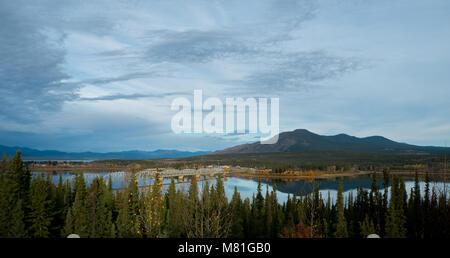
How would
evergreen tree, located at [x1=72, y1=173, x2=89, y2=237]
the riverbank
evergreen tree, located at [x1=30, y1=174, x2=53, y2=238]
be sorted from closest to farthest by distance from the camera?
evergreen tree, located at [x1=30, y1=174, x2=53, y2=238]
evergreen tree, located at [x1=72, y1=173, x2=89, y2=237]
the riverbank

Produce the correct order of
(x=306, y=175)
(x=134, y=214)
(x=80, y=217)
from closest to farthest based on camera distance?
(x=134, y=214) < (x=80, y=217) < (x=306, y=175)

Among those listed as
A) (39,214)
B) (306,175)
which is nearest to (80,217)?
(39,214)

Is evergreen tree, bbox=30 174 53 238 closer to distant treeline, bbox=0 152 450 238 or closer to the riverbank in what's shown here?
distant treeline, bbox=0 152 450 238

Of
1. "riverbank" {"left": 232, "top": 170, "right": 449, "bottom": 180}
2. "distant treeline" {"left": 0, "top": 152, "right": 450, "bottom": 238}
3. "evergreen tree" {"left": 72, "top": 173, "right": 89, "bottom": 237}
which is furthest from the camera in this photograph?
"riverbank" {"left": 232, "top": 170, "right": 449, "bottom": 180}

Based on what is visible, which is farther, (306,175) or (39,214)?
(306,175)

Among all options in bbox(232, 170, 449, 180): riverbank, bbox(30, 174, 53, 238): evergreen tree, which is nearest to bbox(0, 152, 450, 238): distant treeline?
bbox(30, 174, 53, 238): evergreen tree

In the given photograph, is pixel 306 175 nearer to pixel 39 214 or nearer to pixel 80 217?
pixel 80 217

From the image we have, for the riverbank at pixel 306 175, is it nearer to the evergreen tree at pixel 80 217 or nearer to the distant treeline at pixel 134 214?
the distant treeline at pixel 134 214

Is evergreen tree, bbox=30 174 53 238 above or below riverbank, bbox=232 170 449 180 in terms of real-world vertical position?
above

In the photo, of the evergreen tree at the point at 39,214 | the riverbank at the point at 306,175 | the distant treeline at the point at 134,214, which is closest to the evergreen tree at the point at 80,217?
the distant treeline at the point at 134,214
